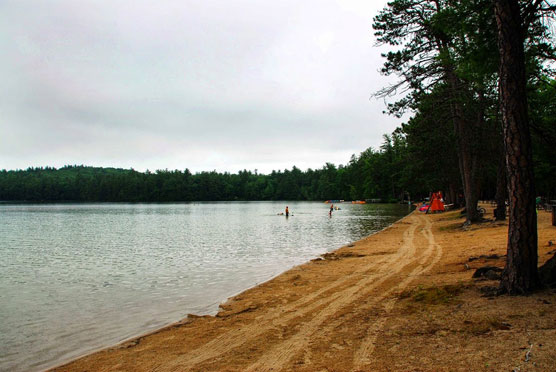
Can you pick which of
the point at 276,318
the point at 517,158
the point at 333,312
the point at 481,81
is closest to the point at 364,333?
the point at 333,312

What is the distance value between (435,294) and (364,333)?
2747mm

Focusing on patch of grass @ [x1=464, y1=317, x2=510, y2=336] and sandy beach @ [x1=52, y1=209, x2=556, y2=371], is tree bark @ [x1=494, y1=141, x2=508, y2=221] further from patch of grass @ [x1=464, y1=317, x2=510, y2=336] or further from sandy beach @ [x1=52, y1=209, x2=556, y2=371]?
patch of grass @ [x1=464, y1=317, x2=510, y2=336]

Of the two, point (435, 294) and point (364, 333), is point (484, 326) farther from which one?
point (435, 294)

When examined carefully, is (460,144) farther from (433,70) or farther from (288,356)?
(288,356)

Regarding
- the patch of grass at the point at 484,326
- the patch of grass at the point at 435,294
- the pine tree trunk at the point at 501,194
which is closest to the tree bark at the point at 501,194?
the pine tree trunk at the point at 501,194

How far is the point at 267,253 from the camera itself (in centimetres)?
2298

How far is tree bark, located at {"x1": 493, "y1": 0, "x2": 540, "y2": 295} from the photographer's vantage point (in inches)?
302

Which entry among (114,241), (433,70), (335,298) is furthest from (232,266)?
(114,241)

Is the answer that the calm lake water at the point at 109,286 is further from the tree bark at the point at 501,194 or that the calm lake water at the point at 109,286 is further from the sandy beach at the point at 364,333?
the tree bark at the point at 501,194

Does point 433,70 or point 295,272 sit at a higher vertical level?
point 433,70

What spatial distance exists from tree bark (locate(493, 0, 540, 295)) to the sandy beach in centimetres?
49

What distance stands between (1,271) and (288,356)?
692 inches

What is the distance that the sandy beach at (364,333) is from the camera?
560 cm

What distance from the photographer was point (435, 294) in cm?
893
